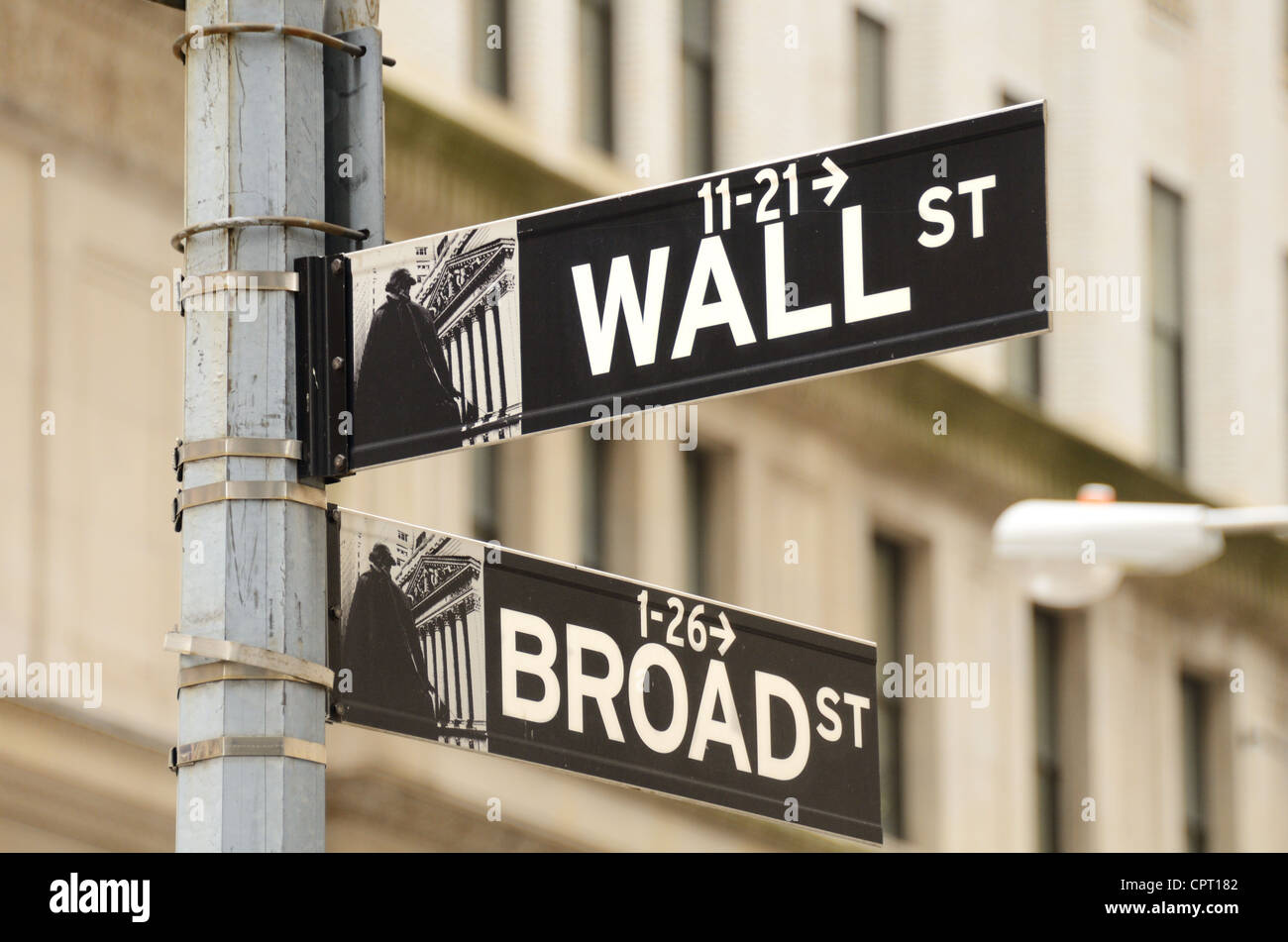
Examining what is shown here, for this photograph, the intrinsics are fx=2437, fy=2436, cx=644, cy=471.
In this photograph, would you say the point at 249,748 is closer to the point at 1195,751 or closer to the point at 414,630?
the point at 414,630

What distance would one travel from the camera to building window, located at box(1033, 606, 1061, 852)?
76.4 feet

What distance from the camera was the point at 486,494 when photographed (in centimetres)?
1750

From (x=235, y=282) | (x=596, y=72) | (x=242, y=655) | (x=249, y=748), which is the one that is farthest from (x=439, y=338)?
(x=596, y=72)

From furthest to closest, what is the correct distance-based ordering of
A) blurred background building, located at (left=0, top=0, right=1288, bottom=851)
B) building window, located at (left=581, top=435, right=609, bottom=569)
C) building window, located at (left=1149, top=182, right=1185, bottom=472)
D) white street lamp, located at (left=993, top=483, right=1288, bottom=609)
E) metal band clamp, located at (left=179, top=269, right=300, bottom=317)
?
1. building window, located at (left=1149, top=182, right=1185, bottom=472)
2. building window, located at (left=581, top=435, right=609, bottom=569)
3. blurred background building, located at (left=0, top=0, right=1288, bottom=851)
4. white street lamp, located at (left=993, top=483, right=1288, bottom=609)
5. metal band clamp, located at (left=179, top=269, right=300, bottom=317)

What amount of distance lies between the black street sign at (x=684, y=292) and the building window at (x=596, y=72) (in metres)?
15.0

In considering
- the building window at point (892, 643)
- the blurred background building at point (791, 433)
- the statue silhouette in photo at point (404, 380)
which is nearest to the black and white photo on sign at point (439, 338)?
the statue silhouette in photo at point (404, 380)

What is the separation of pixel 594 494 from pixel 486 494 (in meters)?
1.54

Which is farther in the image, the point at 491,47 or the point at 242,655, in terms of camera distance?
the point at 491,47

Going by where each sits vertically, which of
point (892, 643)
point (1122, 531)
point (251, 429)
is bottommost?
point (251, 429)

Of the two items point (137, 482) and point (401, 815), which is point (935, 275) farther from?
point (401, 815)

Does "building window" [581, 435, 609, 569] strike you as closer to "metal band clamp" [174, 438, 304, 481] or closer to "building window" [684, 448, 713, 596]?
"building window" [684, 448, 713, 596]

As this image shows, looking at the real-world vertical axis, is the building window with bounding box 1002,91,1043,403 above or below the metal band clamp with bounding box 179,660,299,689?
above

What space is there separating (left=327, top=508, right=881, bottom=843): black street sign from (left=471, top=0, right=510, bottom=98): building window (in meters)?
13.7

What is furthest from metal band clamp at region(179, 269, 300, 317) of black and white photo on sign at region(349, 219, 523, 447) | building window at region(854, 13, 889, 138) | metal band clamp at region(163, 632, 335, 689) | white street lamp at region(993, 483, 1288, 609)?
building window at region(854, 13, 889, 138)
